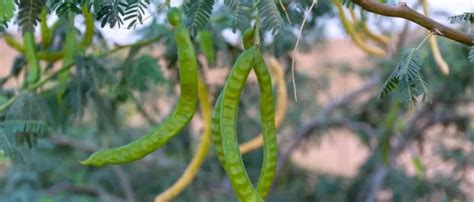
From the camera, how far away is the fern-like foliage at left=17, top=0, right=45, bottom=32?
153cm

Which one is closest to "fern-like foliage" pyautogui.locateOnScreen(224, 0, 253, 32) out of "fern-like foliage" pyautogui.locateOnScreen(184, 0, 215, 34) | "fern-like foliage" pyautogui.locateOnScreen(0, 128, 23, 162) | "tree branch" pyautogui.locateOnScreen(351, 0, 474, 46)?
"fern-like foliage" pyautogui.locateOnScreen(184, 0, 215, 34)

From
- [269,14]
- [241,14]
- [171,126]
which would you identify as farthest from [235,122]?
[241,14]

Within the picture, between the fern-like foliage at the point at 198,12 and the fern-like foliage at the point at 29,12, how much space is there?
26 centimetres

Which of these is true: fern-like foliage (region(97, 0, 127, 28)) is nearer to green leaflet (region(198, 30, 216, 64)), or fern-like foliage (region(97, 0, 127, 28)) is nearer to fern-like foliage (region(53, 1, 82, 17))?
fern-like foliage (region(53, 1, 82, 17))

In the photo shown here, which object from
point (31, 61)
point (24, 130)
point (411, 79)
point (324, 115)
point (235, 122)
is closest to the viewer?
point (235, 122)

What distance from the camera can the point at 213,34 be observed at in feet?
8.24

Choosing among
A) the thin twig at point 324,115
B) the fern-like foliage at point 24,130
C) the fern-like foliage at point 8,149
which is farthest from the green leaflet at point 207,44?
the thin twig at point 324,115

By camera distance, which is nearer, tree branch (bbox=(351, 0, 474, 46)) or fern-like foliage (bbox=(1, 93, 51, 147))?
tree branch (bbox=(351, 0, 474, 46))

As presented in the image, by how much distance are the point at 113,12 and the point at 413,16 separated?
0.47 meters

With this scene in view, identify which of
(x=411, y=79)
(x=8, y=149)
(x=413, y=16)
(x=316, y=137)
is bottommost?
(x=316, y=137)

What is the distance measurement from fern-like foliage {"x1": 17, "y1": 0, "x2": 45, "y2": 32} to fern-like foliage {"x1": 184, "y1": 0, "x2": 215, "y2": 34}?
0.26m

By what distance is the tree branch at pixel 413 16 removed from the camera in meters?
1.32

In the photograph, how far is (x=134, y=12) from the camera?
1388 millimetres

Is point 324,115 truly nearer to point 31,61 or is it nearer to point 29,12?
point 31,61
